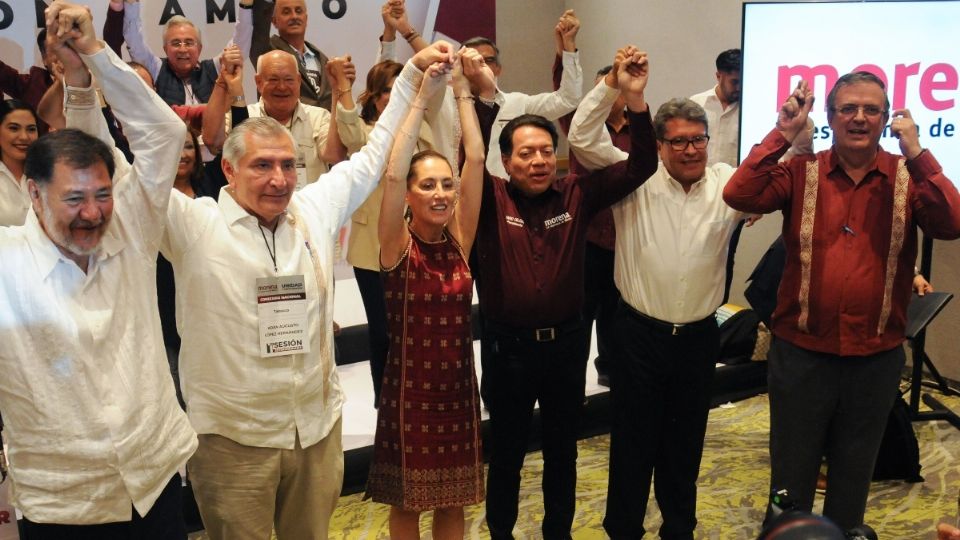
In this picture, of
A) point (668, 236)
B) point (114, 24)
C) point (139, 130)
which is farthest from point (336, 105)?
point (139, 130)

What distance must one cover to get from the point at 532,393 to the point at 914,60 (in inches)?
103

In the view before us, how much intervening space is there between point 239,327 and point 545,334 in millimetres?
1149

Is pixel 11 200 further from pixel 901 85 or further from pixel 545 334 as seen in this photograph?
pixel 901 85

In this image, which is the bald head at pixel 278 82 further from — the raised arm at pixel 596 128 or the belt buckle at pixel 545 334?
the belt buckle at pixel 545 334

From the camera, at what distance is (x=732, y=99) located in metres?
4.96

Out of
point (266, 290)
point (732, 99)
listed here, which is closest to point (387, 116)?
point (266, 290)

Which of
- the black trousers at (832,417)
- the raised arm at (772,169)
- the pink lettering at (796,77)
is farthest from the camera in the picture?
the pink lettering at (796,77)

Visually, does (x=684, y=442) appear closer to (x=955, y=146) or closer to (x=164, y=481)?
(x=164, y=481)

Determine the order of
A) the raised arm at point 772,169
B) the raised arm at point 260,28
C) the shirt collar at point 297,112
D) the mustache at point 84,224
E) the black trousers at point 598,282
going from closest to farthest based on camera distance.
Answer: the mustache at point 84,224 → the raised arm at point 772,169 → the shirt collar at point 297,112 → the black trousers at point 598,282 → the raised arm at point 260,28

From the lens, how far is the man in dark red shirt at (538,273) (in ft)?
10.2

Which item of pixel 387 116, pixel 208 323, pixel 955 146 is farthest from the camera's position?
pixel 955 146

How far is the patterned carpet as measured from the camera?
143 inches

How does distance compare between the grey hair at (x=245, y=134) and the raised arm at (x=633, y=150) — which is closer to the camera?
the grey hair at (x=245, y=134)

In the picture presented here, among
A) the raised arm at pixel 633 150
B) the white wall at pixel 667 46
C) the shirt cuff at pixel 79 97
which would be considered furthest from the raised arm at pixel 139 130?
the white wall at pixel 667 46
